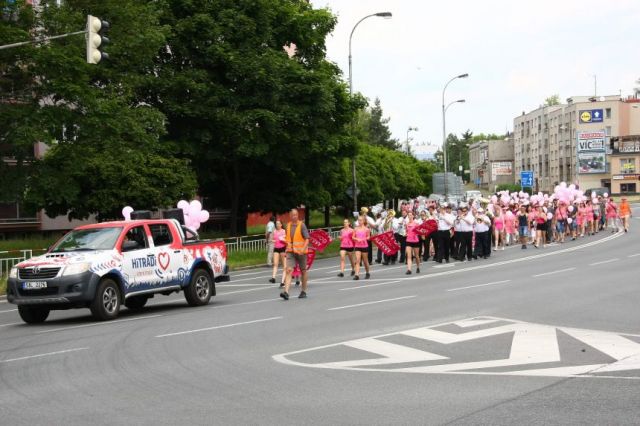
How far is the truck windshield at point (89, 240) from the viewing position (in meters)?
16.1

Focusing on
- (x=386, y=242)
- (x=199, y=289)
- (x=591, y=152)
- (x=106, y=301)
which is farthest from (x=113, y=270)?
(x=591, y=152)

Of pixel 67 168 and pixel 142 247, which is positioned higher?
pixel 67 168

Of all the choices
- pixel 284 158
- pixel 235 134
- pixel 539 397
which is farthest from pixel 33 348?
pixel 284 158

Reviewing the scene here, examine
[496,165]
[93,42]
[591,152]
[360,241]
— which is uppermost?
[496,165]

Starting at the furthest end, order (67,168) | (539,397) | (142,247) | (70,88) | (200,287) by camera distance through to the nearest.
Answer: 1. (67,168)
2. (70,88)
3. (200,287)
4. (142,247)
5. (539,397)

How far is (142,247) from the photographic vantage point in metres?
16.8

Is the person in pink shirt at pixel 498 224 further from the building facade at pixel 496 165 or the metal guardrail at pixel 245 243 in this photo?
the building facade at pixel 496 165

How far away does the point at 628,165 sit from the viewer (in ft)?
409

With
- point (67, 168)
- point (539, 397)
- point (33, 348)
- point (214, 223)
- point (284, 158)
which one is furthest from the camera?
point (214, 223)

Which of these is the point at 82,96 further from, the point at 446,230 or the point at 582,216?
the point at 582,216

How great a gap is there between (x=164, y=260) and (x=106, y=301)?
169 cm

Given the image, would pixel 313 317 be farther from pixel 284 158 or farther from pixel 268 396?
pixel 284 158

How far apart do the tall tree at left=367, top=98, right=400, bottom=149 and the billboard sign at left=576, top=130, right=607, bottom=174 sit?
28.2 metres

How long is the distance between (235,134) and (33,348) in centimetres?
2468
